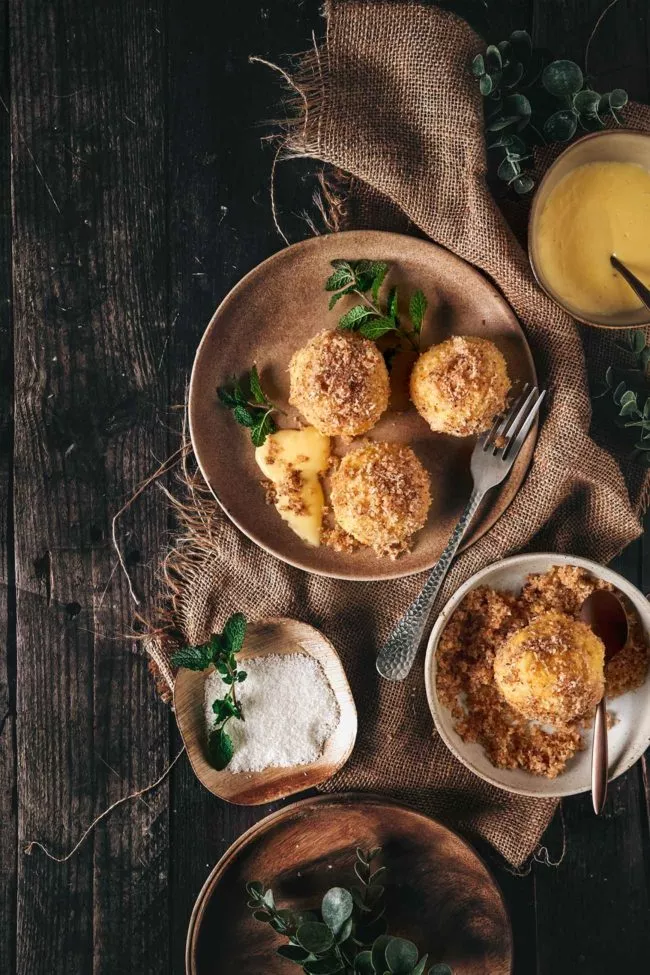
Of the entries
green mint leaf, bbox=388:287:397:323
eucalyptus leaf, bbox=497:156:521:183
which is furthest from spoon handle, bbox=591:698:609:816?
eucalyptus leaf, bbox=497:156:521:183

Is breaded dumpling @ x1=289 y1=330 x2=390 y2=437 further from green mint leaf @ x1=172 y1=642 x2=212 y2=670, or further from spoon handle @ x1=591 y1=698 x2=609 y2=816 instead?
spoon handle @ x1=591 y1=698 x2=609 y2=816

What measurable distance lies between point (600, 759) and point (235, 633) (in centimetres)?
100

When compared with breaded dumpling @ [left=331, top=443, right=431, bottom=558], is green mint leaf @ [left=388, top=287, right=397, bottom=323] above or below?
above

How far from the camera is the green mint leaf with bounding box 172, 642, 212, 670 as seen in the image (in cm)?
222

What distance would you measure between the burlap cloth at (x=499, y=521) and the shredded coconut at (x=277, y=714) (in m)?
0.11

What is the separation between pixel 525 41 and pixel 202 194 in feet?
3.14

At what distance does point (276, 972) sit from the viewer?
2311 mm

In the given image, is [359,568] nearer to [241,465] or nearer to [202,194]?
[241,465]

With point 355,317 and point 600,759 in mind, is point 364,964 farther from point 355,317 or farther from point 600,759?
point 355,317

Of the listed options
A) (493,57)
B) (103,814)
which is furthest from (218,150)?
(103,814)

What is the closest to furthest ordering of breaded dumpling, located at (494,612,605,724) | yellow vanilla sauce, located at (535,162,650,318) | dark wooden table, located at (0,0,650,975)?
breaded dumpling, located at (494,612,605,724), yellow vanilla sauce, located at (535,162,650,318), dark wooden table, located at (0,0,650,975)

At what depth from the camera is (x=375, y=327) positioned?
7.11 feet

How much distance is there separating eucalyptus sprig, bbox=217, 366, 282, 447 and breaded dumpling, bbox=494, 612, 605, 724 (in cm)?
85

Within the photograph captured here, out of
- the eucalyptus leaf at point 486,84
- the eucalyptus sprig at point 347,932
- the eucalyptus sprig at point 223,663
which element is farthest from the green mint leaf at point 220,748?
the eucalyptus leaf at point 486,84
